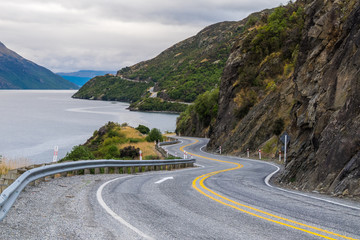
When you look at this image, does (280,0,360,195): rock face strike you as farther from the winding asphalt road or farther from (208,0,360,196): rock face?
the winding asphalt road

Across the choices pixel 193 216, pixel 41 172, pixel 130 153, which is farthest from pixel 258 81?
pixel 193 216

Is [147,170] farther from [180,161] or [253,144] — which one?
[253,144]

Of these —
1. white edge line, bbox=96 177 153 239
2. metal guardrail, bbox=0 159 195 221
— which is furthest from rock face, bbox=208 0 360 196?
metal guardrail, bbox=0 159 195 221

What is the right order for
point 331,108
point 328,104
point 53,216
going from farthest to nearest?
point 328,104, point 331,108, point 53,216

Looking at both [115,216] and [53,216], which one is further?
[115,216]

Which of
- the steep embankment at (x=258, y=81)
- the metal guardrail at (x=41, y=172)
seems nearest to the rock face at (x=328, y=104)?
the metal guardrail at (x=41, y=172)

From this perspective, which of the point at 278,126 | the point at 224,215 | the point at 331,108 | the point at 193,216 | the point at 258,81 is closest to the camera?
the point at 193,216

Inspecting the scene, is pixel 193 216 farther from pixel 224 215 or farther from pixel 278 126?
pixel 278 126

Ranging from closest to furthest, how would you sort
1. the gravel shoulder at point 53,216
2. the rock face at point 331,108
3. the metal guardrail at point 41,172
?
the gravel shoulder at point 53,216, the metal guardrail at point 41,172, the rock face at point 331,108

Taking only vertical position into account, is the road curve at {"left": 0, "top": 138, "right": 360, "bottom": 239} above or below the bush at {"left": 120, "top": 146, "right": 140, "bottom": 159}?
above

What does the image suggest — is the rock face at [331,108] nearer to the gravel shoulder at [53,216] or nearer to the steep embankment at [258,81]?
the gravel shoulder at [53,216]

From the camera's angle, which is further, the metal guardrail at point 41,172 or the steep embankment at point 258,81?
the steep embankment at point 258,81

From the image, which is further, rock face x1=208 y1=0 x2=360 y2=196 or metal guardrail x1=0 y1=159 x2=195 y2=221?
rock face x1=208 y1=0 x2=360 y2=196

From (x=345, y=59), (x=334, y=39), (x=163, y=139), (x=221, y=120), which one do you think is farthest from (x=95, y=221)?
(x=163, y=139)
